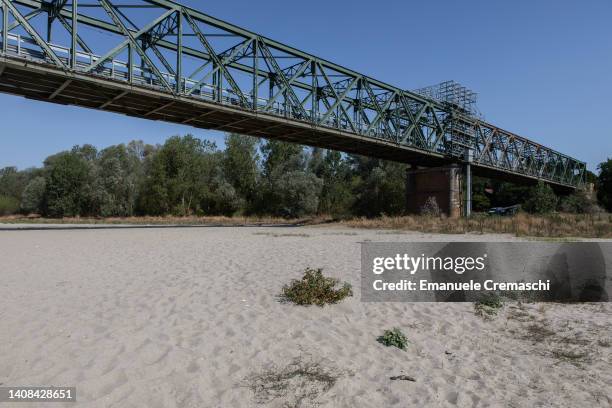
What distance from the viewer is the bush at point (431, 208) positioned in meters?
50.2

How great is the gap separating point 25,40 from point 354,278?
2540 centimetres

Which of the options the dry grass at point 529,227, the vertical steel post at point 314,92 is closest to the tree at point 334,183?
the vertical steel post at point 314,92

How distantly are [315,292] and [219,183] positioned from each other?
249 feet

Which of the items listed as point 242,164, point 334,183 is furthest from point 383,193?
point 242,164

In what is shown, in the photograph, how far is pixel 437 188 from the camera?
56000mm

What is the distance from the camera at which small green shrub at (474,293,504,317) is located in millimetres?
8047

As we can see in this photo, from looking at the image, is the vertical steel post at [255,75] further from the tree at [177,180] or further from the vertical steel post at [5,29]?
the tree at [177,180]

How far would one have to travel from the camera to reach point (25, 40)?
2470cm

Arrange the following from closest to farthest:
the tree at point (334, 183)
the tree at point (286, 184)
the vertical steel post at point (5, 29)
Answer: the vertical steel post at point (5, 29), the tree at point (286, 184), the tree at point (334, 183)

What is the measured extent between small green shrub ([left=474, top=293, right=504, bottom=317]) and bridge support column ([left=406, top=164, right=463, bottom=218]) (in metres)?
45.8

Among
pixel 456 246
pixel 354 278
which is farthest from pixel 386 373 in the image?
pixel 456 246

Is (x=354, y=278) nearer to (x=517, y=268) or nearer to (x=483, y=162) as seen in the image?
(x=517, y=268)

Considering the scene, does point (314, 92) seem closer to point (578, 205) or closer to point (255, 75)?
point (255, 75)

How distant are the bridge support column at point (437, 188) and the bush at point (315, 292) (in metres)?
47.0
